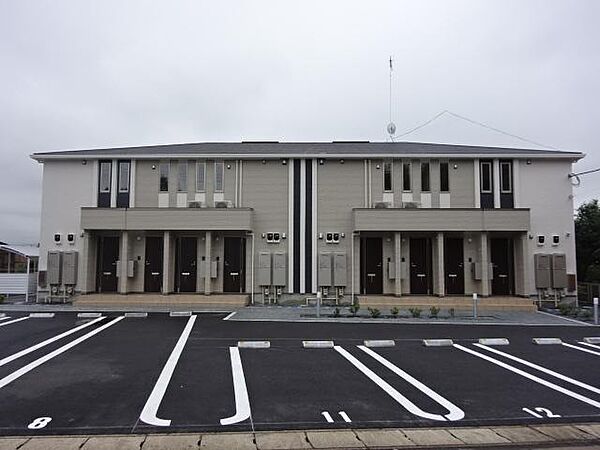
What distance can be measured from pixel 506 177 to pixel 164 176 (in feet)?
45.4

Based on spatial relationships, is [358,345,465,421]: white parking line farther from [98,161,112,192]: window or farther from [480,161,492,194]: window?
[98,161,112,192]: window

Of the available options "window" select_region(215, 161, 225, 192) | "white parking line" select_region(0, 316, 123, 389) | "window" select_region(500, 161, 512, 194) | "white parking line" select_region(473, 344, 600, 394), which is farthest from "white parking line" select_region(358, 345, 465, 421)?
"window" select_region(500, 161, 512, 194)

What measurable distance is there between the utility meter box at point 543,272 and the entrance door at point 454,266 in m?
2.63

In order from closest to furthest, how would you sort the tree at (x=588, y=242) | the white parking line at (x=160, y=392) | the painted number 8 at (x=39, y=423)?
1. the painted number 8 at (x=39, y=423)
2. the white parking line at (x=160, y=392)
3. the tree at (x=588, y=242)

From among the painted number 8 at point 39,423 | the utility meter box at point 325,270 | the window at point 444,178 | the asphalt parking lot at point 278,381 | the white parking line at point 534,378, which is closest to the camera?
the painted number 8 at point 39,423

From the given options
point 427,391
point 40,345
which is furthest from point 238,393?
point 40,345

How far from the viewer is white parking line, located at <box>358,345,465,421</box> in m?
5.02

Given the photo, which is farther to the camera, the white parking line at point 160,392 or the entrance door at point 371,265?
the entrance door at point 371,265

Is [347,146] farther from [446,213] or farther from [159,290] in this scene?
[159,290]

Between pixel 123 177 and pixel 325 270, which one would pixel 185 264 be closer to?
pixel 123 177

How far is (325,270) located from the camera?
16109mm

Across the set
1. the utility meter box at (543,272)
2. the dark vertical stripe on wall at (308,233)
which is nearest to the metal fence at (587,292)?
the utility meter box at (543,272)

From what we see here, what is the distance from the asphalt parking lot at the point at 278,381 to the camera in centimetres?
484

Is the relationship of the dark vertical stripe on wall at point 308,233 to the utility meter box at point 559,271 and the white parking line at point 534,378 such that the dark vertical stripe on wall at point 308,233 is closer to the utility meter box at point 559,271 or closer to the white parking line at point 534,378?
the white parking line at point 534,378
